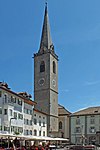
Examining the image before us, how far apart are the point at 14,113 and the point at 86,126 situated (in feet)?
149

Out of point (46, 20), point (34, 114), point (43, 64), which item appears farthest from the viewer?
point (46, 20)

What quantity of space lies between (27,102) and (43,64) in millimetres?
32121

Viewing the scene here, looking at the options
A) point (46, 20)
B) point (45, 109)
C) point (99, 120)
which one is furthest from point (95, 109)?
point (46, 20)

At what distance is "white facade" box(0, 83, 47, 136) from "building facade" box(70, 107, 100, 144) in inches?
1223

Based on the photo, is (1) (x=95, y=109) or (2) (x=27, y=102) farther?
(1) (x=95, y=109)

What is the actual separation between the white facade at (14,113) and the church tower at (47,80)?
21.0 m

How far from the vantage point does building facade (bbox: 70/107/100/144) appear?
94.4 meters

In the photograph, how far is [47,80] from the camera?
91.1m

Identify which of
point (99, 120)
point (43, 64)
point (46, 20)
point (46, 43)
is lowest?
point (99, 120)

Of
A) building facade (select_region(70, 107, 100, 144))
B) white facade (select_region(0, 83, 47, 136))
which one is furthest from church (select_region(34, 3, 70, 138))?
white facade (select_region(0, 83, 47, 136))

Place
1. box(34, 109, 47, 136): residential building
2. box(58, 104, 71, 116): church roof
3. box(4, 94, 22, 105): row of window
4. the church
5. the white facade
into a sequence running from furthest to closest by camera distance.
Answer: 1. box(58, 104, 71, 116): church roof
2. the church
3. box(34, 109, 47, 136): residential building
4. box(4, 94, 22, 105): row of window
5. the white facade

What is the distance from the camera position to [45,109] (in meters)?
88.4

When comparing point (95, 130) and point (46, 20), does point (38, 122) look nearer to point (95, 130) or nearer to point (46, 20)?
point (95, 130)

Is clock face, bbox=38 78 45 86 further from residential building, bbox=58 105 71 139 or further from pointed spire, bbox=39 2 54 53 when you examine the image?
residential building, bbox=58 105 71 139
